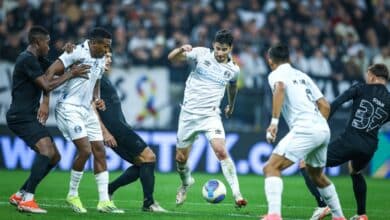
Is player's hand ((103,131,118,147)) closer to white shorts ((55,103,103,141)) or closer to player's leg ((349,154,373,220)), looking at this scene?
white shorts ((55,103,103,141))

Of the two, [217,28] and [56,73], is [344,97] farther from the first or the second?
[217,28]

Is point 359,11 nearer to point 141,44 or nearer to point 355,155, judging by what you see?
point 141,44

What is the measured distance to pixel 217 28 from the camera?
24594 millimetres

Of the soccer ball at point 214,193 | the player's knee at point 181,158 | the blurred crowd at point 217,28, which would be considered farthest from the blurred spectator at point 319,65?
the soccer ball at point 214,193

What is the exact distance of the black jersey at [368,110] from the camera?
39.6 ft

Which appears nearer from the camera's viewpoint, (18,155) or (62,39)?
(18,155)

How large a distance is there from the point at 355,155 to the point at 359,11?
1626cm

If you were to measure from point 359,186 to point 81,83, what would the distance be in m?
4.33

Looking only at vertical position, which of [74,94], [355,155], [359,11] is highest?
[359,11]

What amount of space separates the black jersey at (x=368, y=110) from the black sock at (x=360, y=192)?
1.78 feet

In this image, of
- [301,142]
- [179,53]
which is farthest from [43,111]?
[301,142]

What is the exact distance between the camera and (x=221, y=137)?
12.8 metres

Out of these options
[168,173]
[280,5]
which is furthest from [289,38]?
[168,173]

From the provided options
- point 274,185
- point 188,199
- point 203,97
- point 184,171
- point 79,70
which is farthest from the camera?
point 188,199
